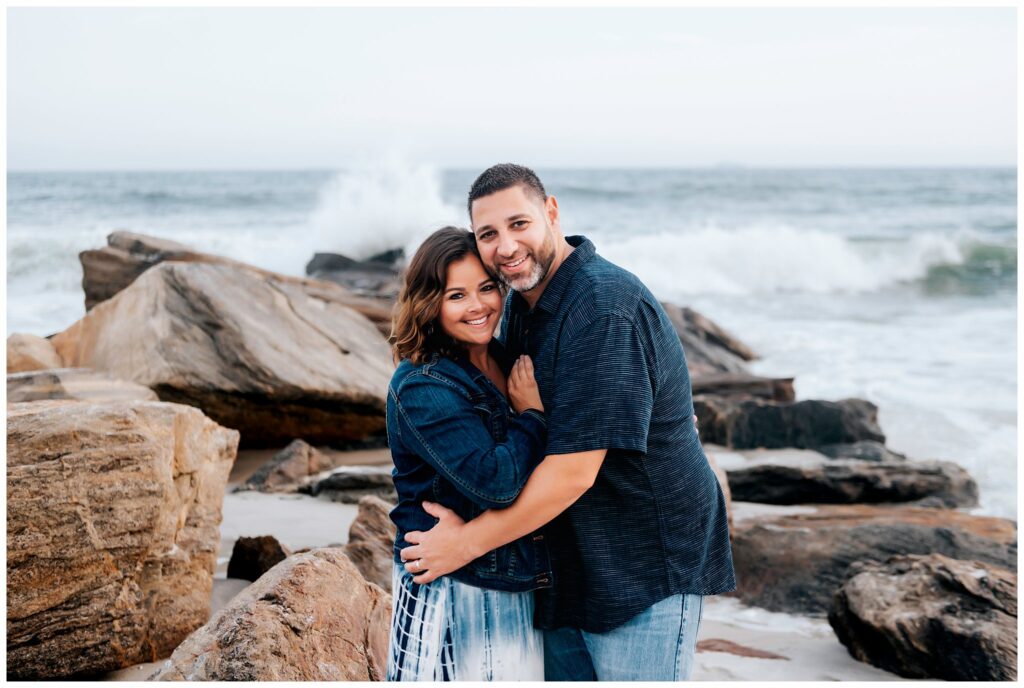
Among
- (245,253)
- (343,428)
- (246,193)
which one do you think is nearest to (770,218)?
(245,253)

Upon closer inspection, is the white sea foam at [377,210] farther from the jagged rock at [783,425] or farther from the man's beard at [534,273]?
the man's beard at [534,273]

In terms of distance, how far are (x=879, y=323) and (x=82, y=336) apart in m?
14.1

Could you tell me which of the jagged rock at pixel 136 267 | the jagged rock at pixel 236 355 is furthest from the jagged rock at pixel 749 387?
the jagged rock at pixel 236 355

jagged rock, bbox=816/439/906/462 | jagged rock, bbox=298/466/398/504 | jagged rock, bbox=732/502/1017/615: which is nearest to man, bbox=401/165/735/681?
jagged rock, bbox=732/502/1017/615

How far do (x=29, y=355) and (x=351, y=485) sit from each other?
2603 millimetres

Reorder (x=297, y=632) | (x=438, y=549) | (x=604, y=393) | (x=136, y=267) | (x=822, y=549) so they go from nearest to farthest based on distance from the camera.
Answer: (x=604, y=393) < (x=438, y=549) < (x=297, y=632) < (x=822, y=549) < (x=136, y=267)

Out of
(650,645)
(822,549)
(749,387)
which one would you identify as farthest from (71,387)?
(749,387)

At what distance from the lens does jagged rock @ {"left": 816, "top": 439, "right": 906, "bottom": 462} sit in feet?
28.5

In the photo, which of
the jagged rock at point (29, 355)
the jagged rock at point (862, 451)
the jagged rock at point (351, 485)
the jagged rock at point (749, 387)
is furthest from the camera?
the jagged rock at point (749, 387)

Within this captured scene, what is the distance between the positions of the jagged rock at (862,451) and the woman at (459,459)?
6.56 m

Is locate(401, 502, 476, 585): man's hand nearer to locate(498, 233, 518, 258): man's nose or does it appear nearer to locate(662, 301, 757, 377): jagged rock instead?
locate(498, 233, 518, 258): man's nose

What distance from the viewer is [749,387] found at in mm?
10398

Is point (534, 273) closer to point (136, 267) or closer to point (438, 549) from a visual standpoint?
point (438, 549)

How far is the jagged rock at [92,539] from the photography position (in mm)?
3793
